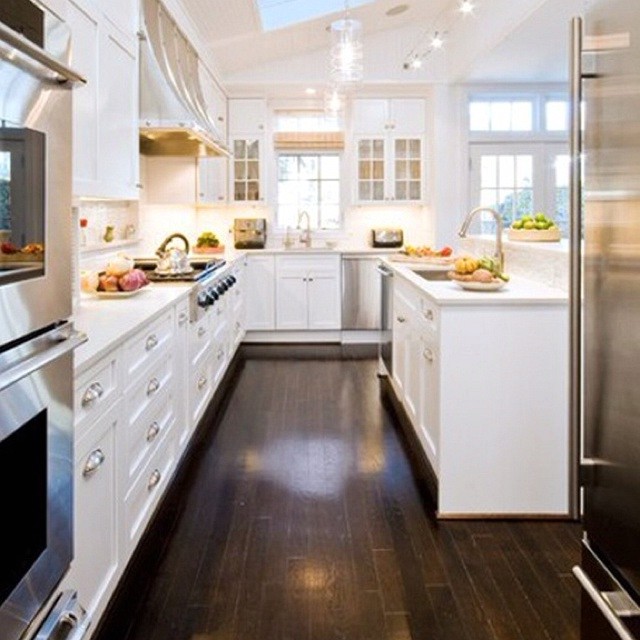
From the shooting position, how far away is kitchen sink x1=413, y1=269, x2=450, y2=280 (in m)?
4.52

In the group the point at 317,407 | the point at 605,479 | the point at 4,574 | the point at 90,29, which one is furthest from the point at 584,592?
the point at 317,407

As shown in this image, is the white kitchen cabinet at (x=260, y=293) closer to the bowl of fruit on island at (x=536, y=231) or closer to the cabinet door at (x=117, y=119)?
the cabinet door at (x=117, y=119)

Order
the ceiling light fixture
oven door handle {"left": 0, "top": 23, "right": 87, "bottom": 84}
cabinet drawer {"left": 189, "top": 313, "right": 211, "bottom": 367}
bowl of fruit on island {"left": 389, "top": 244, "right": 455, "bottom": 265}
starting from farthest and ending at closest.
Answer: bowl of fruit on island {"left": 389, "top": 244, "right": 455, "bottom": 265}, the ceiling light fixture, cabinet drawer {"left": 189, "top": 313, "right": 211, "bottom": 367}, oven door handle {"left": 0, "top": 23, "right": 87, "bottom": 84}

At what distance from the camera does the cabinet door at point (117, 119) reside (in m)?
3.07

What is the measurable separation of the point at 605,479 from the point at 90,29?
2.67 m

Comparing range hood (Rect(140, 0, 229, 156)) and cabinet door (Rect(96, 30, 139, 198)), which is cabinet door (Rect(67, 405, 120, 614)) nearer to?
cabinet door (Rect(96, 30, 139, 198))

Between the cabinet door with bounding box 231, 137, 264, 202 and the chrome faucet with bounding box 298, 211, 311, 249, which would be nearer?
the cabinet door with bounding box 231, 137, 264, 202

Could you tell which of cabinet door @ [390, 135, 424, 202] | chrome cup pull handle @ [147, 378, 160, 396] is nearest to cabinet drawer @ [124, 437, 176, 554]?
chrome cup pull handle @ [147, 378, 160, 396]

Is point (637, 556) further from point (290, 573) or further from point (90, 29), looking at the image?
point (90, 29)

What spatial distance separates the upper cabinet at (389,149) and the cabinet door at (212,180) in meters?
1.43

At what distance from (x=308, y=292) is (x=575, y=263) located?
5.71 meters

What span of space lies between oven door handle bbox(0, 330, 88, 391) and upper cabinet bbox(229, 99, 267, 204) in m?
6.01

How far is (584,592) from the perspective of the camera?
1366 mm

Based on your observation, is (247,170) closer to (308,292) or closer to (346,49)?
(308,292)
